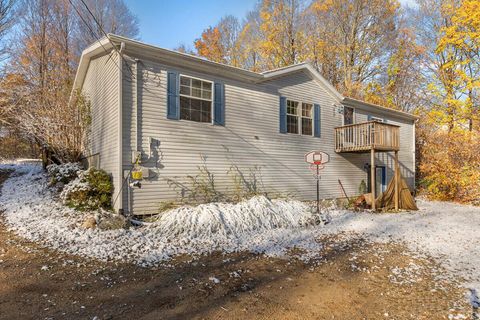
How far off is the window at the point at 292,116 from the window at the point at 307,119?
1.37 ft

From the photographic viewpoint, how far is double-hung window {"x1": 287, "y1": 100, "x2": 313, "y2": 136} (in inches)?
442

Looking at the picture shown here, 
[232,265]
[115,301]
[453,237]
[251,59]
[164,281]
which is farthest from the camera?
[251,59]

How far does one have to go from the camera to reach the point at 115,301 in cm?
354

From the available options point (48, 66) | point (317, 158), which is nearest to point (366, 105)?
point (317, 158)

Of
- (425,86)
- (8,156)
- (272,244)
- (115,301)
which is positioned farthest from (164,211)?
(425,86)

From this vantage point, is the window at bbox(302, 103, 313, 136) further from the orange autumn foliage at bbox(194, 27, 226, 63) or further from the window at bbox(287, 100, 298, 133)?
the orange autumn foliage at bbox(194, 27, 226, 63)

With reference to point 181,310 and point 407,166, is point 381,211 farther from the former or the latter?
point 181,310

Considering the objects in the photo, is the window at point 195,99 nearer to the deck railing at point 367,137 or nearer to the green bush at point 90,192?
the green bush at point 90,192

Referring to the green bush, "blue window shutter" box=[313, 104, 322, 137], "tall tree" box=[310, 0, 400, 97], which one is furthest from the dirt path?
"tall tree" box=[310, 0, 400, 97]

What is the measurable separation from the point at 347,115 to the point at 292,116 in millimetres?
3572

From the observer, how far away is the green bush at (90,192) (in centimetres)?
730

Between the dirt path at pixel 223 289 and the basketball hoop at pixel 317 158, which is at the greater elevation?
the basketball hoop at pixel 317 158

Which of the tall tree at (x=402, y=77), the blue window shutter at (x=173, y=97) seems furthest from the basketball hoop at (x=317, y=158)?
the tall tree at (x=402, y=77)

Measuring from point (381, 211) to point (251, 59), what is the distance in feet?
53.1
